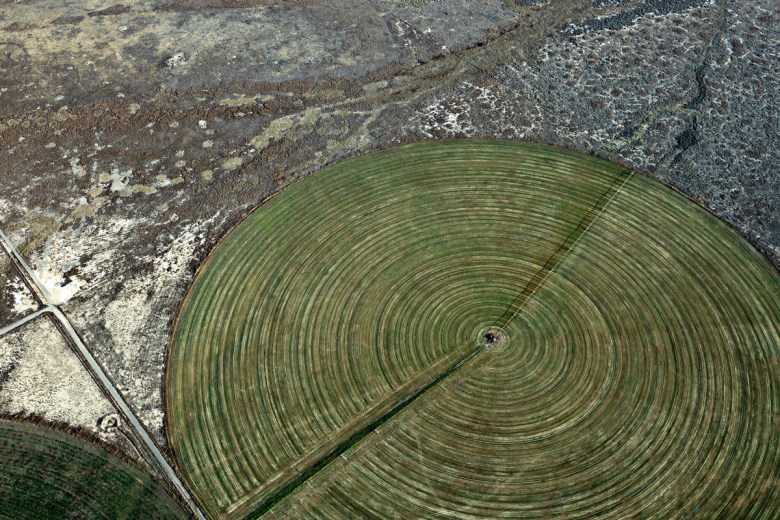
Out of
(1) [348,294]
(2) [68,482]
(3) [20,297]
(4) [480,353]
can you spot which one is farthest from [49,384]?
(4) [480,353]

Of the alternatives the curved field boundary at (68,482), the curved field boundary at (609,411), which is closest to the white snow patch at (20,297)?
the curved field boundary at (68,482)

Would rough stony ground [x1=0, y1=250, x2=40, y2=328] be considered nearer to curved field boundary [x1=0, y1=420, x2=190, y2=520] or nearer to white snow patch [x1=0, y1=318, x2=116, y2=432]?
white snow patch [x1=0, y1=318, x2=116, y2=432]

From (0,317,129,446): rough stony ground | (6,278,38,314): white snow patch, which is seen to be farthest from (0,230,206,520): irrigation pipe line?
(6,278,38,314): white snow patch

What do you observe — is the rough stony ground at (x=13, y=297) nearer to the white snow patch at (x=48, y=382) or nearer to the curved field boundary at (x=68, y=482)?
the white snow patch at (x=48, y=382)

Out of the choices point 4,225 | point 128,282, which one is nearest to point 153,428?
point 128,282

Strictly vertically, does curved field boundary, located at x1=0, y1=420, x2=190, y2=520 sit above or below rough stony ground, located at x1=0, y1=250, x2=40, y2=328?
below
